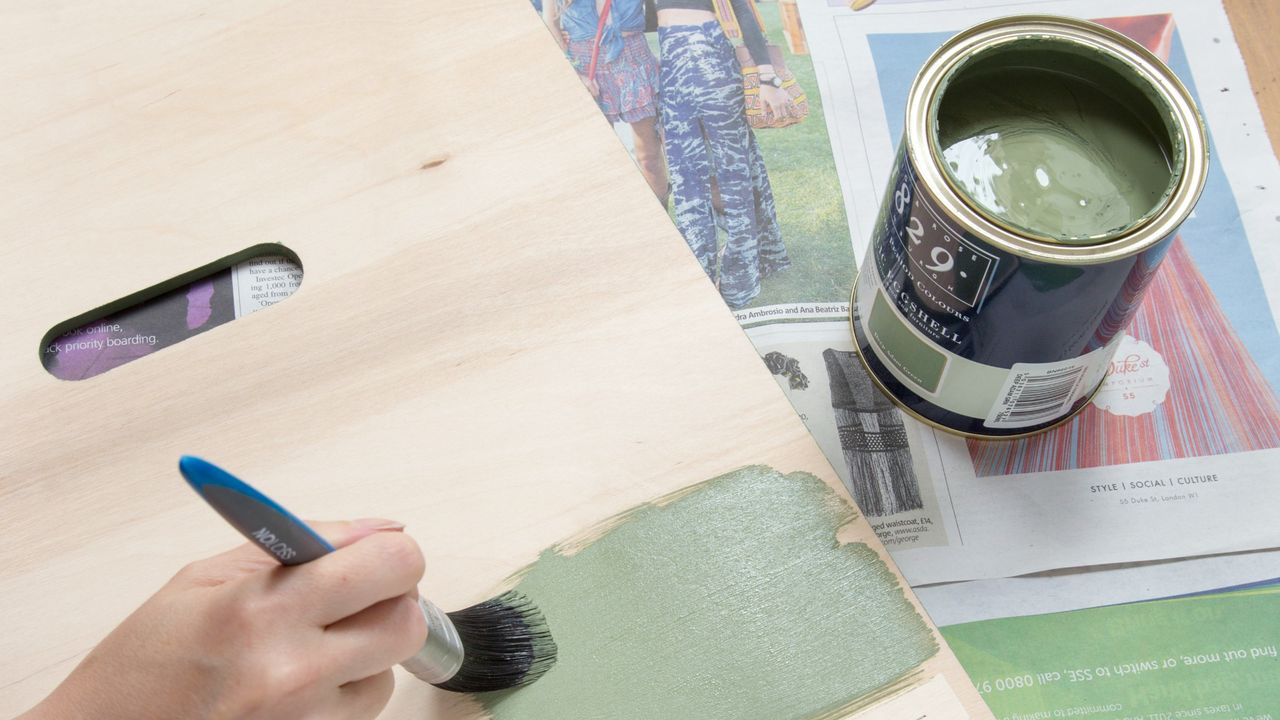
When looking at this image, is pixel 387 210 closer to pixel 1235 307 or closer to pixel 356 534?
pixel 356 534

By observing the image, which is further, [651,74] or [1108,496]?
[651,74]

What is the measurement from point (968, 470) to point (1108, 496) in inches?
4.0

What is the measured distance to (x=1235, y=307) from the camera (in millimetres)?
795

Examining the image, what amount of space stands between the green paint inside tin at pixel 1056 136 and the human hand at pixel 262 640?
369mm

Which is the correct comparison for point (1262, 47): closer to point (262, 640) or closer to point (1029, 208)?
point (1029, 208)

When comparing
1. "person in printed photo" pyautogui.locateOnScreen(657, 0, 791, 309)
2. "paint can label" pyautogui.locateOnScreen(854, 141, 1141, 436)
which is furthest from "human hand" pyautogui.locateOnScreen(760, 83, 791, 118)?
"paint can label" pyautogui.locateOnScreen(854, 141, 1141, 436)

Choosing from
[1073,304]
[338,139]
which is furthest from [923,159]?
[338,139]

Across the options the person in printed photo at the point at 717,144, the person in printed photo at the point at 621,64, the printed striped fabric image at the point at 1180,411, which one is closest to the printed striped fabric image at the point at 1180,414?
the printed striped fabric image at the point at 1180,411

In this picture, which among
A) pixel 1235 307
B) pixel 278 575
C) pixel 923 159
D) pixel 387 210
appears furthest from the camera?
pixel 1235 307

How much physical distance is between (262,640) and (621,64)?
604mm

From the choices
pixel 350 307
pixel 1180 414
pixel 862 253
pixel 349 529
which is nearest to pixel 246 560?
pixel 349 529

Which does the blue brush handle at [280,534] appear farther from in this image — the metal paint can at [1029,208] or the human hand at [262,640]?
the metal paint can at [1029,208]

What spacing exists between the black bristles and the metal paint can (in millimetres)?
295

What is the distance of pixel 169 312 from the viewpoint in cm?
68
